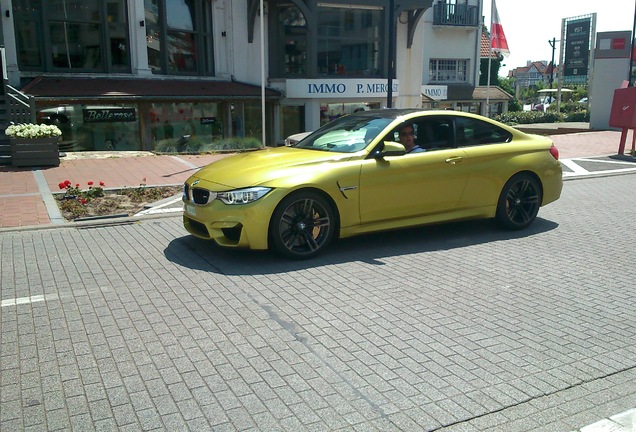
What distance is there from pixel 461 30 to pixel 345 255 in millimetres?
38892

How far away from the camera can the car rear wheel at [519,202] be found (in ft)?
25.1

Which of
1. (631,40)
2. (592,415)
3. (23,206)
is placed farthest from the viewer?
(631,40)

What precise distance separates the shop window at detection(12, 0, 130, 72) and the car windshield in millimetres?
14900

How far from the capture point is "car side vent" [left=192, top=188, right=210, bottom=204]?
6309 mm

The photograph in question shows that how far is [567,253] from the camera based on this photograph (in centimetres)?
681

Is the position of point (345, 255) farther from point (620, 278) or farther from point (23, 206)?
point (23, 206)

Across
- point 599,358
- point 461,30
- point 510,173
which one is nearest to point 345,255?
point 510,173

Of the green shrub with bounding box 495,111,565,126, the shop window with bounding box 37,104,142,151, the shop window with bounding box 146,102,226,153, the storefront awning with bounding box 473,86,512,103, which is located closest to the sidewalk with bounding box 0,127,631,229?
the shop window with bounding box 37,104,142,151

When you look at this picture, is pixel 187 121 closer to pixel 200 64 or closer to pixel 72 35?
pixel 200 64

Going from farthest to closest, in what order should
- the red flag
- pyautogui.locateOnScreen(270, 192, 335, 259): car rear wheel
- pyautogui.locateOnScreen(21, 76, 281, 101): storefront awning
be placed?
the red flag < pyautogui.locateOnScreen(21, 76, 281, 101): storefront awning < pyautogui.locateOnScreen(270, 192, 335, 259): car rear wheel

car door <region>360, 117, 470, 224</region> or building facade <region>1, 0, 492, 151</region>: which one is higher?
building facade <region>1, 0, 492, 151</region>

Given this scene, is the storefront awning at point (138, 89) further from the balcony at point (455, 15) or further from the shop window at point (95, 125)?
the balcony at point (455, 15)

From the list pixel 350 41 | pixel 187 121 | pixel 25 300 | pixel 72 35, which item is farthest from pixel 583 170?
pixel 72 35

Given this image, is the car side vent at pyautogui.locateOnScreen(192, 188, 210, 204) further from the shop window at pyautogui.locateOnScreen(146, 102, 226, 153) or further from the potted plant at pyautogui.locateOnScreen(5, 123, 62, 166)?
the shop window at pyautogui.locateOnScreen(146, 102, 226, 153)
